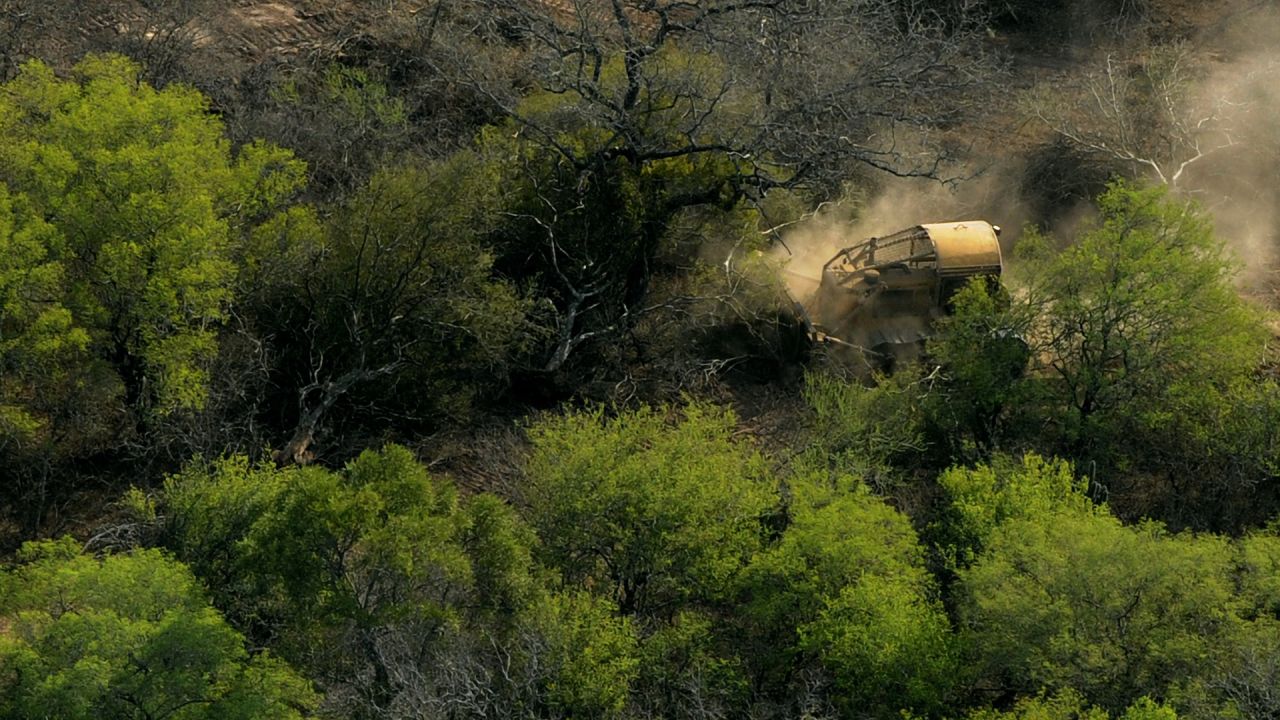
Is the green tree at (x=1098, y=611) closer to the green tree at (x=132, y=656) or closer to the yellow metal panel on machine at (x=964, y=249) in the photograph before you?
the yellow metal panel on machine at (x=964, y=249)

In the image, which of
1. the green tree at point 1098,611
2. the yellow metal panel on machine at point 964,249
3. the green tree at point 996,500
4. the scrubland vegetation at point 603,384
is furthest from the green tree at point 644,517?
the yellow metal panel on machine at point 964,249

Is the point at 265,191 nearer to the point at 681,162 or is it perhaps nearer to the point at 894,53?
the point at 681,162

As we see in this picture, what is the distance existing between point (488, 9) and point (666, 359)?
44.8 ft

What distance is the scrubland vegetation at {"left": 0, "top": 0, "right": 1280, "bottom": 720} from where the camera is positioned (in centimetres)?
3612

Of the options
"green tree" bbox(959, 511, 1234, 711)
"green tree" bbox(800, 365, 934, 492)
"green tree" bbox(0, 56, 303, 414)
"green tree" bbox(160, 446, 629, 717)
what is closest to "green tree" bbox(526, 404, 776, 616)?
"green tree" bbox(160, 446, 629, 717)

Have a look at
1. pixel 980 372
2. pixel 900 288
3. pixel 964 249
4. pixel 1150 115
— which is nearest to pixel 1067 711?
pixel 980 372

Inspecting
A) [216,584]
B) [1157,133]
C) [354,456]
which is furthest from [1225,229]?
[216,584]

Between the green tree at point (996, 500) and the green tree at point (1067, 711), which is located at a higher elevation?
the green tree at point (996, 500)

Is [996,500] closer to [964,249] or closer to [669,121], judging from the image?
[964,249]

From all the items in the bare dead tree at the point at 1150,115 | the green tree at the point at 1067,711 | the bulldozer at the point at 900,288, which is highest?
the bare dead tree at the point at 1150,115

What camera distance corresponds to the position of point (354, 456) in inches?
1682

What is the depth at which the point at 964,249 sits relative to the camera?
45.3 meters

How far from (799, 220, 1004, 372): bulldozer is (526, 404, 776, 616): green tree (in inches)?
269

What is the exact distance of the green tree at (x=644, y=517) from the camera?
127 ft
